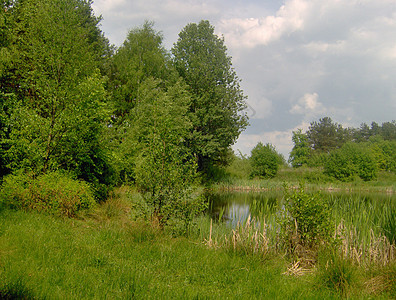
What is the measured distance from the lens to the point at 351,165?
5103cm

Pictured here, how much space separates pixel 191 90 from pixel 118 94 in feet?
29.4

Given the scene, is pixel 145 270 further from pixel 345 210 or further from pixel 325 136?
pixel 325 136

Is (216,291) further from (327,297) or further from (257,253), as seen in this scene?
(257,253)

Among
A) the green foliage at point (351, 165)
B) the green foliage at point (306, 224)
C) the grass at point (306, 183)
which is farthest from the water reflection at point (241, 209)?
the green foliage at point (351, 165)

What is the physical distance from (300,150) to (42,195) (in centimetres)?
6563

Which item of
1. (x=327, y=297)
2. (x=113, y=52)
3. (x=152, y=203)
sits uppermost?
(x=113, y=52)

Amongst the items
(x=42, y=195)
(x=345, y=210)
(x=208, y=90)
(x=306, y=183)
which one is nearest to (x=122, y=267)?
(x=42, y=195)

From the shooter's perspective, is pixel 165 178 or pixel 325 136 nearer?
pixel 165 178

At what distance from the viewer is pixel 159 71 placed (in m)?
37.3

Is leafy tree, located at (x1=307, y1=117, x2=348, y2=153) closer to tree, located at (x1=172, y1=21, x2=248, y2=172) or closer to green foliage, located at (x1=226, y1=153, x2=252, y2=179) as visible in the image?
green foliage, located at (x1=226, y1=153, x2=252, y2=179)

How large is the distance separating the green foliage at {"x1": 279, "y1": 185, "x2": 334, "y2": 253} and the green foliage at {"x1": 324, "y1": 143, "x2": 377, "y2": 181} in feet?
156

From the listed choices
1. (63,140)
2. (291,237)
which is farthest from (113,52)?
(291,237)

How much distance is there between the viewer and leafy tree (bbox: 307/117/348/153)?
72.6 meters

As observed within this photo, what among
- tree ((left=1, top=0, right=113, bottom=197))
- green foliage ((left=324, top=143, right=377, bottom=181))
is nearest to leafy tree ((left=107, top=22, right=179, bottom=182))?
tree ((left=1, top=0, right=113, bottom=197))
